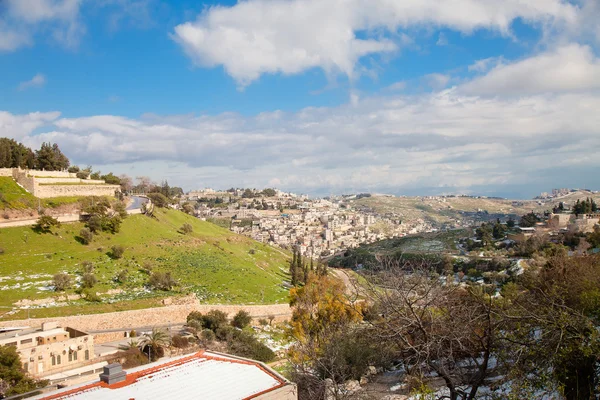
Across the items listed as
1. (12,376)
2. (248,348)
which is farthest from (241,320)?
(12,376)

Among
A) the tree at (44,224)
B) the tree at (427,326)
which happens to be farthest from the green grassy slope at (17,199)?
the tree at (427,326)

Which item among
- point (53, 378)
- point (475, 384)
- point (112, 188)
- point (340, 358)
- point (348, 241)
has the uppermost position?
point (112, 188)

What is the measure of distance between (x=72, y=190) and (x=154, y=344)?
1052 inches

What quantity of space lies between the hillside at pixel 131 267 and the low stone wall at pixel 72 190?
17.8ft

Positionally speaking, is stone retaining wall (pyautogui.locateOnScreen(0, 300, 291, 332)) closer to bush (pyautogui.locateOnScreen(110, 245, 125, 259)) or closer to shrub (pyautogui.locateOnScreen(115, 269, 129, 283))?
shrub (pyautogui.locateOnScreen(115, 269, 129, 283))

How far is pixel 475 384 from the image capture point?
7.17 m

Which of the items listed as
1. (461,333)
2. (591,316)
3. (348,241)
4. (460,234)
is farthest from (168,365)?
(348,241)

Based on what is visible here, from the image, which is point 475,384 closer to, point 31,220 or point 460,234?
point 31,220

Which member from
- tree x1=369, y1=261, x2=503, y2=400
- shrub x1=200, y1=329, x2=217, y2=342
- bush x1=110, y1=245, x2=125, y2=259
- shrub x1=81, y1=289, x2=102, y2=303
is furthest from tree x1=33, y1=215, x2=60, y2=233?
tree x1=369, y1=261, x2=503, y2=400

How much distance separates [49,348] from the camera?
18.9m

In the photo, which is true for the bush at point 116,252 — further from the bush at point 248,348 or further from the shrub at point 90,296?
the bush at point 248,348

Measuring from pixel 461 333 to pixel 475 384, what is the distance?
1.01m

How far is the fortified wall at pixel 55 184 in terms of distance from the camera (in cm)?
3800

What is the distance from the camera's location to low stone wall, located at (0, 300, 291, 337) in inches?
912
